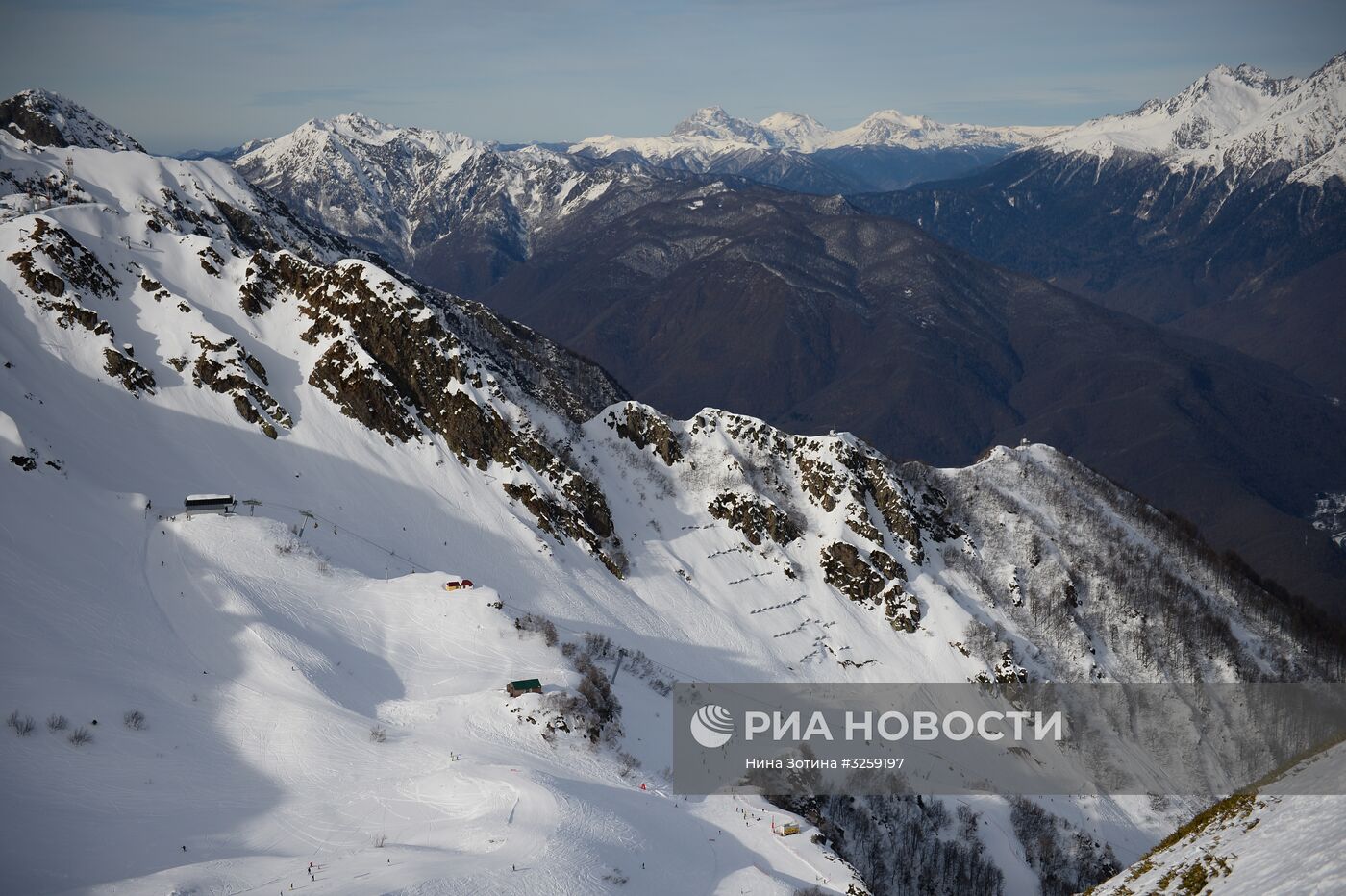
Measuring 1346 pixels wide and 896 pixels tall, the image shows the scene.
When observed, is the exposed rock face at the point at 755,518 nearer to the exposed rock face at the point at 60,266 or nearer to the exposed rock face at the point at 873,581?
the exposed rock face at the point at 873,581

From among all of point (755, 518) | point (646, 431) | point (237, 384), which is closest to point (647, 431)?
point (646, 431)

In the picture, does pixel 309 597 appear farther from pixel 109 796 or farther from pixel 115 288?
pixel 115 288

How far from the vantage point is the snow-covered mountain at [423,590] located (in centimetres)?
6544

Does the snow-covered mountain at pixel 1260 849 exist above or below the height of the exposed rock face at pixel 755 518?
below

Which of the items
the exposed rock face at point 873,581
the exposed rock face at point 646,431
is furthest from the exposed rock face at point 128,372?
the exposed rock face at point 873,581

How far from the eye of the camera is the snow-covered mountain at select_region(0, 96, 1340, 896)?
65438mm

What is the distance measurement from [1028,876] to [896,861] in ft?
64.7

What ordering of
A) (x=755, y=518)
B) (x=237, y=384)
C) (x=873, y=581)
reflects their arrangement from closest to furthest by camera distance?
(x=237, y=384), (x=873, y=581), (x=755, y=518)

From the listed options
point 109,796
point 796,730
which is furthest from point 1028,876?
point 109,796

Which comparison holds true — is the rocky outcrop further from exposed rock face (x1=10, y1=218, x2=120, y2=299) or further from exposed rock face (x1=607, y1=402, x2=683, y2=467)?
exposed rock face (x1=10, y1=218, x2=120, y2=299)

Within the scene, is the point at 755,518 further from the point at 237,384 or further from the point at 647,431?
the point at 237,384

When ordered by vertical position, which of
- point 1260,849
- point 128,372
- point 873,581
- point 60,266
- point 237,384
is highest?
point 60,266

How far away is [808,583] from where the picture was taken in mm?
147750

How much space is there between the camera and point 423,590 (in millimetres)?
102188
